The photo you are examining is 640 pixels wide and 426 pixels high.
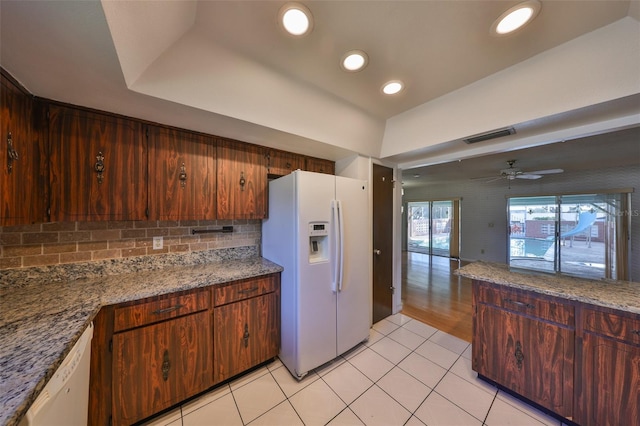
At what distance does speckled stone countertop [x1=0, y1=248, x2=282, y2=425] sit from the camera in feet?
2.22

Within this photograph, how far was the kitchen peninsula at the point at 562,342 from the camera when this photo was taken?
1.22 m

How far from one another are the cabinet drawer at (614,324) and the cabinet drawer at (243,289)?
2196mm

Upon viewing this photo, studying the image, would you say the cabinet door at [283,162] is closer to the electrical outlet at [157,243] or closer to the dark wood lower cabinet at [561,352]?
the electrical outlet at [157,243]

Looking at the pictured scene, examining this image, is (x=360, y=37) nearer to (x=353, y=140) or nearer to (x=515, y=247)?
(x=353, y=140)

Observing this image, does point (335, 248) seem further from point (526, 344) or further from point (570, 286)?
point (570, 286)

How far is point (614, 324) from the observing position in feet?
4.08

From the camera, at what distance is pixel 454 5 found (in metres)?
1.09

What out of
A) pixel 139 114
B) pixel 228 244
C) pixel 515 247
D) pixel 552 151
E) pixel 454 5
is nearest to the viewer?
pixel 454 5

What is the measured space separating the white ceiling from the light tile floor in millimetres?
2121

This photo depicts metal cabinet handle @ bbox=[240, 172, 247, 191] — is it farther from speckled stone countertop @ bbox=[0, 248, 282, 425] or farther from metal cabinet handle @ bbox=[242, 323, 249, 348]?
metal cabinet handle @ bbox=[242, 323, 249, 348]

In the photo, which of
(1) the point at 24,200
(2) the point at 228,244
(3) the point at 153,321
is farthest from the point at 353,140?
(1) the point at 24,200

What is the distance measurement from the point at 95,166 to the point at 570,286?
3439mm

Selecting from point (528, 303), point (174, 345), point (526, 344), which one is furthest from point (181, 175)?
point (526, 344)

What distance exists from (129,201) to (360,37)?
6.44 ft
